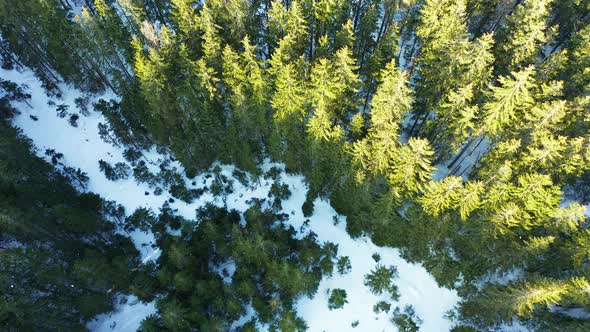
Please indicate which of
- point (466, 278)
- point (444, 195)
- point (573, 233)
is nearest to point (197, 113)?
point (444, 195)

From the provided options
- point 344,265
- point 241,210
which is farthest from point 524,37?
point 241,210

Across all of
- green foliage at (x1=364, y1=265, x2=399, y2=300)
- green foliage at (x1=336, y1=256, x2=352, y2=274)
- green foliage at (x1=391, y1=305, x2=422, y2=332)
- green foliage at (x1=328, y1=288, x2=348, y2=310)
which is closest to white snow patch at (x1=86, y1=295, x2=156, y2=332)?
green foliage at (x1=328, y1=288, x2=348, y2=310)

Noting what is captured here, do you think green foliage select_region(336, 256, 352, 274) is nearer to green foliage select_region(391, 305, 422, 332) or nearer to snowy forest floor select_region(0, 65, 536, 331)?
snowy forest floor select_region(0, 65, 536, 331)

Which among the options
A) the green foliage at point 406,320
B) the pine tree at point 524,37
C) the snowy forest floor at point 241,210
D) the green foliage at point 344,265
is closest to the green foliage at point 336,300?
the snowy forest floor at point 241,210

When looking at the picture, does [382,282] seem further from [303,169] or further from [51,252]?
[51,252]

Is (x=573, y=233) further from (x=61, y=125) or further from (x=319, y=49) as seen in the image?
(x=61, y=125)

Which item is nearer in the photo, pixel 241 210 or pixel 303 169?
pixel 241 210
